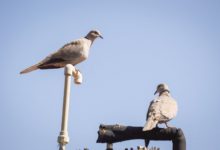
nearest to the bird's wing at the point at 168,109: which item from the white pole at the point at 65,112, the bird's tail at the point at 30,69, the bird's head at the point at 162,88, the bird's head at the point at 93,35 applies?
the bird's head at the point at 162,88

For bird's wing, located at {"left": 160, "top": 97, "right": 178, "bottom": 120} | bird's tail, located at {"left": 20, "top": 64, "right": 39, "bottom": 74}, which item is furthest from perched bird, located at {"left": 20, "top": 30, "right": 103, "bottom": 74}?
bird's wing, located at {"left": 160, "top": 97, "right": 178, "bottom": 120}

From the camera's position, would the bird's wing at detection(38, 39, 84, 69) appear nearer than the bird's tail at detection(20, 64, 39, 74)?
No

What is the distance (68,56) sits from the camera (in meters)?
8.52

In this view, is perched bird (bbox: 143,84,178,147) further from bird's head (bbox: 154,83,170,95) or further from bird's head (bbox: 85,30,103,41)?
bird's head (bbox: 85,30,103,41)

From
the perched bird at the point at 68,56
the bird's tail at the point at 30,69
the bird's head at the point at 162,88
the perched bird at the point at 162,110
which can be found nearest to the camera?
the bird's tail at the point at 30,69

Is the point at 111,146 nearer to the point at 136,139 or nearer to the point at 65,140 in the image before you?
the point at 136,139

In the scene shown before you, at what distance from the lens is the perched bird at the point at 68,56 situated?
26.4ft

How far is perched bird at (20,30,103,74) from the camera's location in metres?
Result: 8.04

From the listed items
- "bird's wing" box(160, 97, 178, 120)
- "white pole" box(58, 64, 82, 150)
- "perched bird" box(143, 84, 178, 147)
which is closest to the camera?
"white pole" box(58, 64, 82, 150)

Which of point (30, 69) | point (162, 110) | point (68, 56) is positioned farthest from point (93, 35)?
point (30, 69)

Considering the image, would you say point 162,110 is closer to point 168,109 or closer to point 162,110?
point 162,110

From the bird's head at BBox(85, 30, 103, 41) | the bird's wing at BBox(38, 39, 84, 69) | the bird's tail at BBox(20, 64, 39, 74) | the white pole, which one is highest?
the bird's head at BBox(85, 30, 103, 41)

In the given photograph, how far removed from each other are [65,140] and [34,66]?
10.2 ft

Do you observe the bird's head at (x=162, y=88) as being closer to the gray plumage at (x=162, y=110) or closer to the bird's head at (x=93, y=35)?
the gray plumage at (x=162, y=110)
